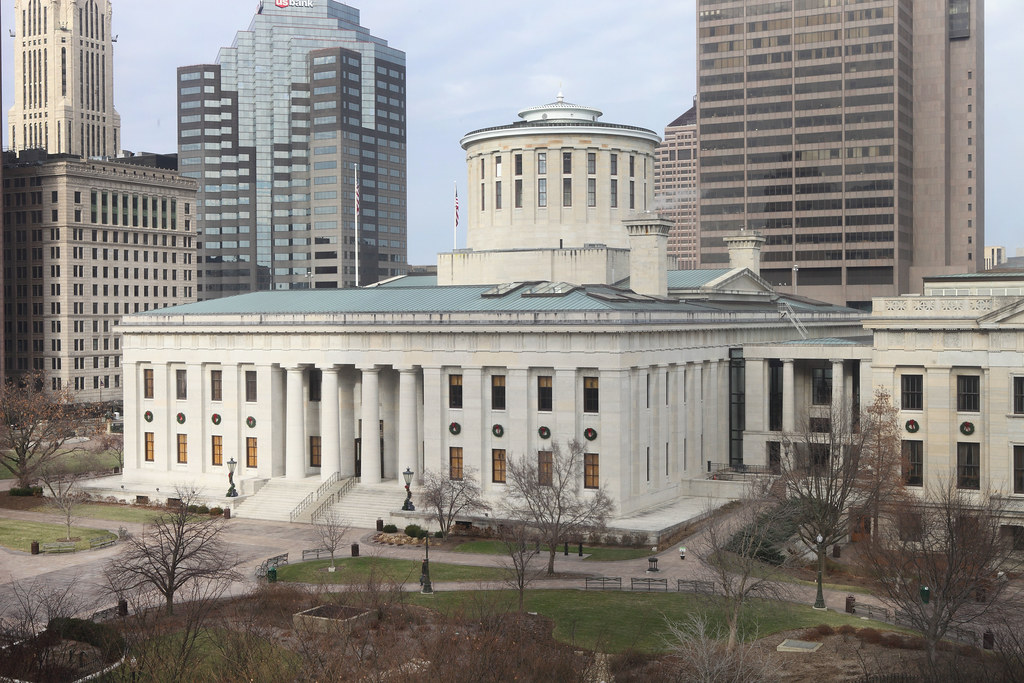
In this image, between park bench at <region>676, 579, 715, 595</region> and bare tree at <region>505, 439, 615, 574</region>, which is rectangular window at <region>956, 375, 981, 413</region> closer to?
bare tree at <region>505, 439, 615, 574</region>

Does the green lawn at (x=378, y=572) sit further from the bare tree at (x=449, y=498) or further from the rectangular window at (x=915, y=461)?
the rectangular window at (x=915, y=461)

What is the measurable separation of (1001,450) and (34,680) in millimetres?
50225

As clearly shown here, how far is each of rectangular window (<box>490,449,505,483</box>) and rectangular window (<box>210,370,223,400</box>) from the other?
21473mm

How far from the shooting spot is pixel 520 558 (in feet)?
166

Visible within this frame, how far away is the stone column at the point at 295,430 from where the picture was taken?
7962 centimetres

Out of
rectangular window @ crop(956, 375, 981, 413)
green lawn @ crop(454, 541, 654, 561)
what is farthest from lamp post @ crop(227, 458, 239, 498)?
rectangular window @ crop(956, 375, 981, 413)

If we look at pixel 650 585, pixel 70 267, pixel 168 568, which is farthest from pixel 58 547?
pixel 70 267

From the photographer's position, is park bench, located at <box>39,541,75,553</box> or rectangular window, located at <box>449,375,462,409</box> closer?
park bench, located at <box>39,541,75,553</box>

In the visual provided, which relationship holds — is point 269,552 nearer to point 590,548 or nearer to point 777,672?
point 590,548

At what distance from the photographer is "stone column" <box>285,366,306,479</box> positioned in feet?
261

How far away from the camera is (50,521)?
74.8 meters

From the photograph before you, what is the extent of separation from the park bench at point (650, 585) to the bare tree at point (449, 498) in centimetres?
1239

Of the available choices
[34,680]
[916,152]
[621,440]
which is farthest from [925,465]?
[916,152]

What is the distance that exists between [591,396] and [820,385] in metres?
22.8
